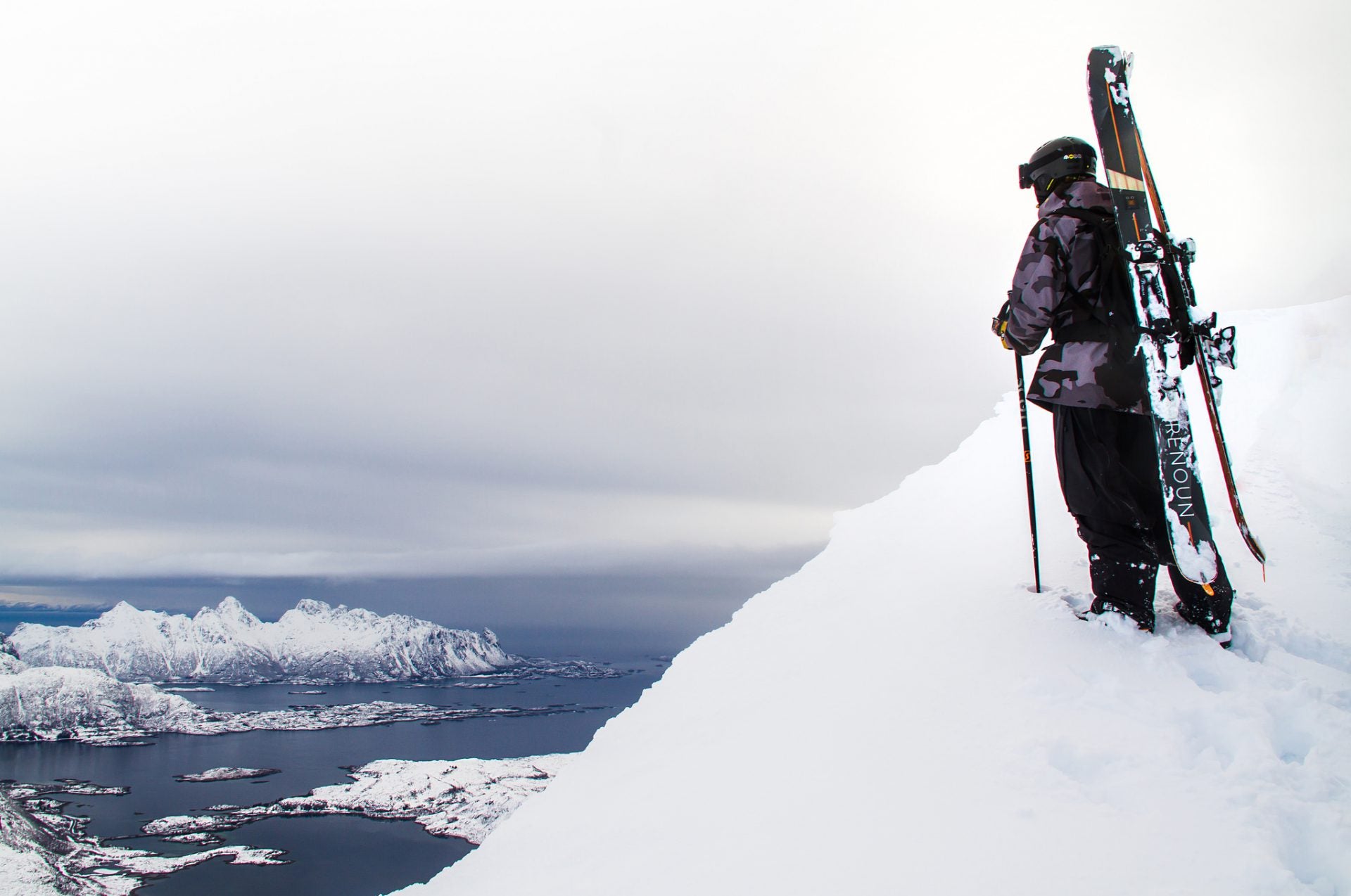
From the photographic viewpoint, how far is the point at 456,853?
92.0 m

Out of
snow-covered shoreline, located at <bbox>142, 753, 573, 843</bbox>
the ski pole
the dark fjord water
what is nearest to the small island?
the dark fjord water

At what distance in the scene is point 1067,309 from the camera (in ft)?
15.4

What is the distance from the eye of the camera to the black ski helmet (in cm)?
486

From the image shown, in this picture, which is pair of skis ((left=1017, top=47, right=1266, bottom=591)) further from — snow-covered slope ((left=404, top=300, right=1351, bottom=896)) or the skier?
snow-covered slope ((left=404, top=300, right=1351, bottom=896))

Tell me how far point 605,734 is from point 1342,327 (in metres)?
9.47

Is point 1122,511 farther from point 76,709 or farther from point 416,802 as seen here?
point 76,709

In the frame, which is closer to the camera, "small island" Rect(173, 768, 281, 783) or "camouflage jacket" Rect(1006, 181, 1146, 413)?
"camouflage jacket" Rect(1006, 181, 1146, 413)

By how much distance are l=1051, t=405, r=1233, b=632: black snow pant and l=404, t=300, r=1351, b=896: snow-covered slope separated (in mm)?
235

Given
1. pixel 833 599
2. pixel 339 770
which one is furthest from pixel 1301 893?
pixel 339 770

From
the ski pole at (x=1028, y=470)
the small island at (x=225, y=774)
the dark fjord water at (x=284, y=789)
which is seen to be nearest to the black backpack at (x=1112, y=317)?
the ski pole at (x=1028, y=470)

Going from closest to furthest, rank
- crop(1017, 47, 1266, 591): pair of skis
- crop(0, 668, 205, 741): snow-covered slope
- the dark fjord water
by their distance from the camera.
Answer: crop(1017, 47, 1266, 591): pair of skis, the dark fjord water, crop(0, 668, 205, 741): snow-covered slope

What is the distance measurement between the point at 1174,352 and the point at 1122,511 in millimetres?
1121

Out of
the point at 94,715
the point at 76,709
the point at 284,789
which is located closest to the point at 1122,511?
the point at 284,789

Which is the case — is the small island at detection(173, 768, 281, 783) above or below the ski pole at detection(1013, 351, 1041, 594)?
below
